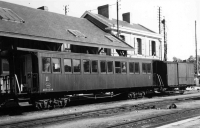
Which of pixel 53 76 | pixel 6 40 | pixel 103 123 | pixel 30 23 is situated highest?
pixel 30 23

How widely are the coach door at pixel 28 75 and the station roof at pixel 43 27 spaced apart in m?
3.86

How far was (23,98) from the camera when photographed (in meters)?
13.7

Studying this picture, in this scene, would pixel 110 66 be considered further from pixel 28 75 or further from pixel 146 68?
pixel 28 75

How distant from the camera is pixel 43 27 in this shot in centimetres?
2125

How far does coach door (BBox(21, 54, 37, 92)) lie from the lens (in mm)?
13906

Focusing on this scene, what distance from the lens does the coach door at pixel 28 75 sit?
13906 millimetres

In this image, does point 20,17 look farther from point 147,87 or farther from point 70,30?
point 147,87

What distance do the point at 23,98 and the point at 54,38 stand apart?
733 centimetres

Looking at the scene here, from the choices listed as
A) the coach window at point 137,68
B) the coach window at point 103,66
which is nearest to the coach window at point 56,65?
the coach window at point 103,66

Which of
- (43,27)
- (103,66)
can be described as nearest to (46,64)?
(103,66)

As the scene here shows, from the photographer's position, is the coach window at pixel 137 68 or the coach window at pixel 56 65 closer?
the coach window at pixel 56 65

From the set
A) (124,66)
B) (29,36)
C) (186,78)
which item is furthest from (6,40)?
(186,78)

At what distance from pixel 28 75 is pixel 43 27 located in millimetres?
8027

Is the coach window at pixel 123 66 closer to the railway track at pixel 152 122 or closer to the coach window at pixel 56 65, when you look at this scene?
the coach window at pixel 56 65
